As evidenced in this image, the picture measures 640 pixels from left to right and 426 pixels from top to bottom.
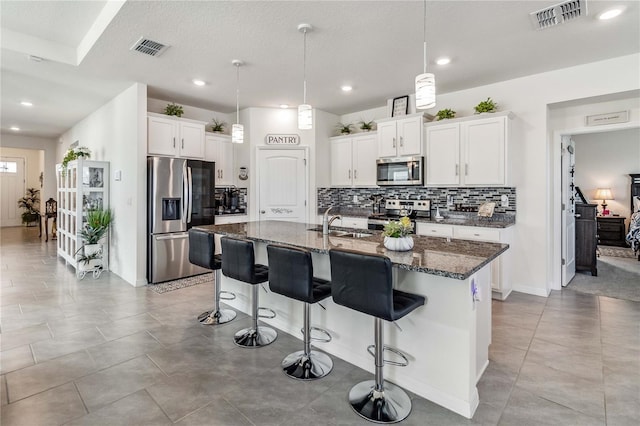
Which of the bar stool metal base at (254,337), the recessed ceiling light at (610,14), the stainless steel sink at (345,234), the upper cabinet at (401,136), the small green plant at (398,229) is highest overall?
the recessed ceiling light at (610,14)

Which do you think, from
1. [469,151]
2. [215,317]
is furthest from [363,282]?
[469,151]

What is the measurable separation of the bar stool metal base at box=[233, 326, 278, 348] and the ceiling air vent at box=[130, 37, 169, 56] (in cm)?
295

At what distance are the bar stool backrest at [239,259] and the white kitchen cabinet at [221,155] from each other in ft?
10.5

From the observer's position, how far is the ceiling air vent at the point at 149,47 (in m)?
3.34

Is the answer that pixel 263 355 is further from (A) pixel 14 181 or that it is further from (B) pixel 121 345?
(A) pixel 14 181

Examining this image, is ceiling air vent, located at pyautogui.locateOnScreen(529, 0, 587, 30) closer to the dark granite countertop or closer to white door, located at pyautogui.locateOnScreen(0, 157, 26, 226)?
the dark granite countertop

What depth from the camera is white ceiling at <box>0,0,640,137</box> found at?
282cm

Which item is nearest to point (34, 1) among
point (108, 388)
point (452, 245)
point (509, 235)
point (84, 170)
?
point (84, 170)

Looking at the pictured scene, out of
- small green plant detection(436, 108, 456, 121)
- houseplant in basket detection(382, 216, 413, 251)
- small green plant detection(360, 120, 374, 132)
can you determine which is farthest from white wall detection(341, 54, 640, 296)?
houseplant in basket detection(382, 216, 413, 251)

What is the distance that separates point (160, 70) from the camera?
411cm

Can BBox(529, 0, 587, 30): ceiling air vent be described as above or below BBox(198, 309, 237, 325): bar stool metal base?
above

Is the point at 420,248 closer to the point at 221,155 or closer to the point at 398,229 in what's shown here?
the point at 398,229

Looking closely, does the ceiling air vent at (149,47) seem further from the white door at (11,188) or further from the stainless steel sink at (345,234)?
the white door at (11,188)

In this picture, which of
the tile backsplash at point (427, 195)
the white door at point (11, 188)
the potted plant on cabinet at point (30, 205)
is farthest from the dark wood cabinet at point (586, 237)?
the white door at point (11, 188)
